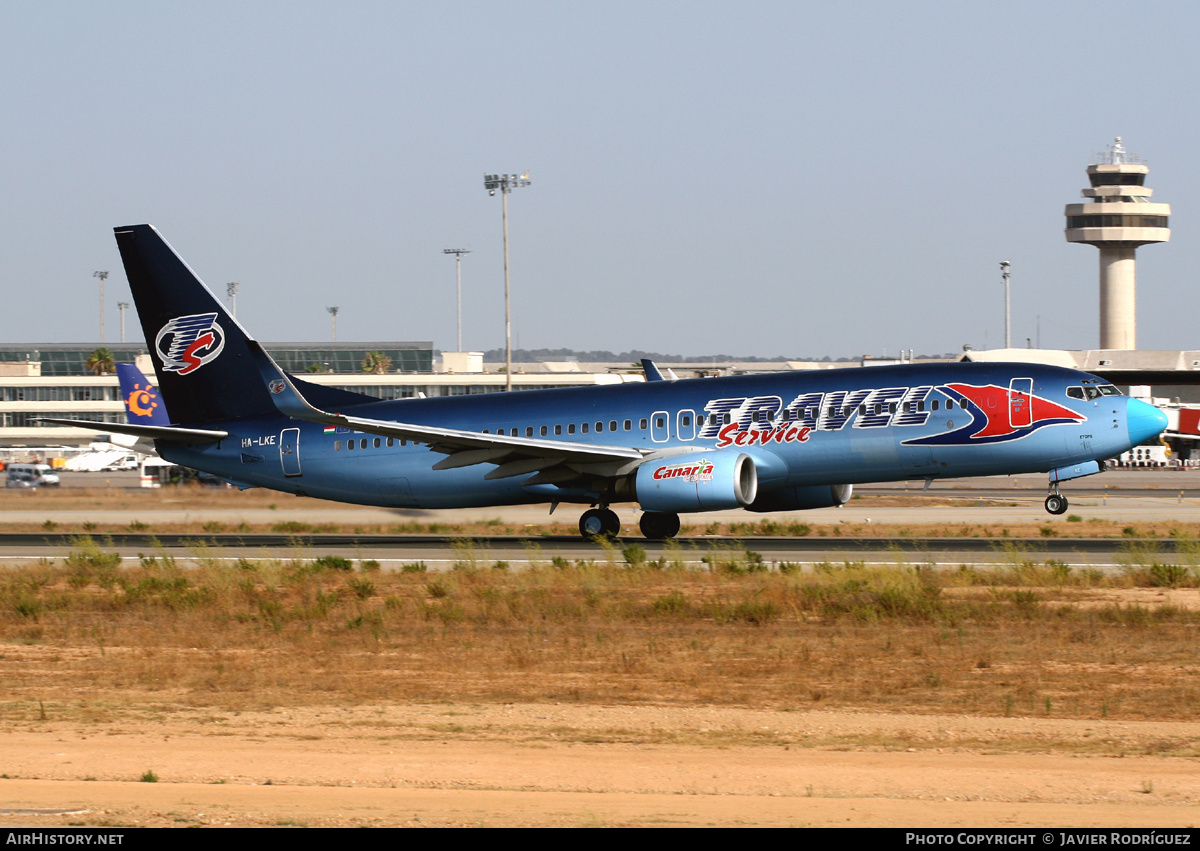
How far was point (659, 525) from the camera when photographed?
109ft

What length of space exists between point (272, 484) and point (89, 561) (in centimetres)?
811

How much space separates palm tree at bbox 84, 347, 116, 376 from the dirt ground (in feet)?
440

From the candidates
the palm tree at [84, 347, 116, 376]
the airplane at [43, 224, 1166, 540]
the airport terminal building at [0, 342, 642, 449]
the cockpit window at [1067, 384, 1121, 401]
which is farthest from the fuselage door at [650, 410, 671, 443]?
the palm tree at [84, 347, 116, 376]

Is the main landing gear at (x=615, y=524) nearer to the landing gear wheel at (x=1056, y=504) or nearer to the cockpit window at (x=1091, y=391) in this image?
the landing gear wheel at (x=1056, y=504)

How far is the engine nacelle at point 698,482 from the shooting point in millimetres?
29500

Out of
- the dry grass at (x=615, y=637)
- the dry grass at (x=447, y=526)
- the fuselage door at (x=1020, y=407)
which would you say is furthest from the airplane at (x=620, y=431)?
the dry grass at (x=615, y=637)

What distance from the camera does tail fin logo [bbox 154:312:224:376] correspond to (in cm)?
3519

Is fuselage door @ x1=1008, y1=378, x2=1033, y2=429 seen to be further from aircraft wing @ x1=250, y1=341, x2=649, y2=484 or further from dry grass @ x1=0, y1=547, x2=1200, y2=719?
aircraft wing @ x1=250, y1=341, x2=649, y2=484

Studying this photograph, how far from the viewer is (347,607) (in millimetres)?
21766

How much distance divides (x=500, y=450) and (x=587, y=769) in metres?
20.6

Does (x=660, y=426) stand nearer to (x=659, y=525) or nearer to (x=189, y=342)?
A: (x=659, y=525)

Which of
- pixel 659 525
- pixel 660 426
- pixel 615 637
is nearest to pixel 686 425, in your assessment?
pixel 660 426

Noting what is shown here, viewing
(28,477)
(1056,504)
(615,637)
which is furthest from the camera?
(28,477)
